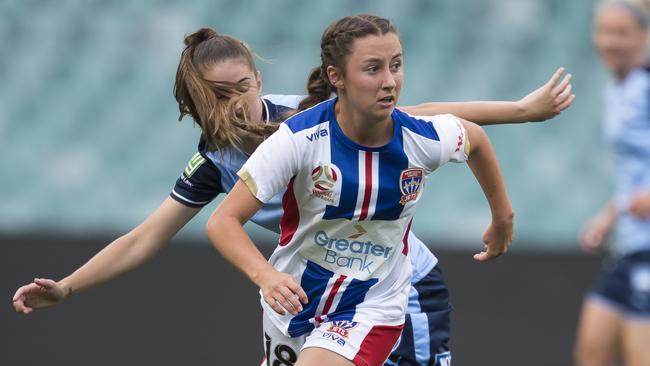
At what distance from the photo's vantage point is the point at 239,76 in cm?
407

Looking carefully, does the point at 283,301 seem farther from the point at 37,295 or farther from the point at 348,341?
the point at 37,295

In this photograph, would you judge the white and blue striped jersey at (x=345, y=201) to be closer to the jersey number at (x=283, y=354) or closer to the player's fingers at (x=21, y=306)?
the jersey number at (x=283, y=354)

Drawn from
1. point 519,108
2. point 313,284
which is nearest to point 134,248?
point 313,284

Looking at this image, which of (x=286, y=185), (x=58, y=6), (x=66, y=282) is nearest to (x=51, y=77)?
(x=58, y=6)

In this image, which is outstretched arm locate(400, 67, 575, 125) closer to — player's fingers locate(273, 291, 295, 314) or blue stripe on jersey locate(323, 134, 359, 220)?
blue stripe on jersey locate(323, 134, 359, 220)

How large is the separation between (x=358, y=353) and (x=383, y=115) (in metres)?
0.74

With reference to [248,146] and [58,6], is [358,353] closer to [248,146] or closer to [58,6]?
[248,146]

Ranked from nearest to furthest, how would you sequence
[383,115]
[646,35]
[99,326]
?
[383,115] < [646,35] < [99,326]

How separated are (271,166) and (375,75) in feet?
1.35

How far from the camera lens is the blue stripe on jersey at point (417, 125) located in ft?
12.3

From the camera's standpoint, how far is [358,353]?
150 inches

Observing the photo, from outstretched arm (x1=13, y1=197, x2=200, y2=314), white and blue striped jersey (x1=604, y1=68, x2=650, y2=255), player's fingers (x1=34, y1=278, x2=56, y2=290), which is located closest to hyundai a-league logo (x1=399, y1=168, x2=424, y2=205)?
white and blue striped jersey (x1=604, y1=68, x2=650, y2=255)

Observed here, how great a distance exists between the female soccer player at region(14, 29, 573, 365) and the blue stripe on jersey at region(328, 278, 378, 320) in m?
0.34

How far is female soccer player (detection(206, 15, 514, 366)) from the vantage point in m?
3.61
